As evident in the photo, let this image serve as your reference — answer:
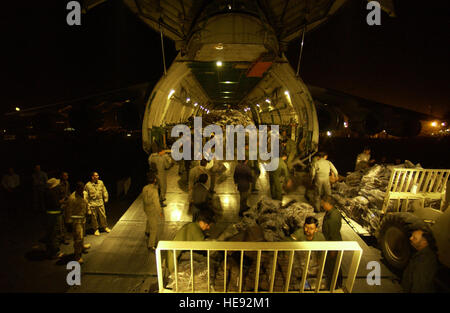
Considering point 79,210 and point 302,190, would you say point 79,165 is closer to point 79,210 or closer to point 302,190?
point 79,210

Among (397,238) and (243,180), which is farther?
(243,180)

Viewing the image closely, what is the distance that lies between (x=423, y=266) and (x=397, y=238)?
1.44 m

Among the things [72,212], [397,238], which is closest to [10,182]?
[72,212]

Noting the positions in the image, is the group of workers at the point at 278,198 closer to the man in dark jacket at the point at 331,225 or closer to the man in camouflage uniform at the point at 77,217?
the man in dark jacket at the point at 331,225

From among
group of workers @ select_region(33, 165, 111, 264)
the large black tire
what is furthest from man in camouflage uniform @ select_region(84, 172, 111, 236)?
the large black tire

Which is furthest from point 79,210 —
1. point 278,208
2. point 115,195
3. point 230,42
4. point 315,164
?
point 230,42

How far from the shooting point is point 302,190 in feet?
25.8

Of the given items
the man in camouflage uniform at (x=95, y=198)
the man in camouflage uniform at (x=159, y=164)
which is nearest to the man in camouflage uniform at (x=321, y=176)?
the man in camouflage uniform at (x=159, y=164)

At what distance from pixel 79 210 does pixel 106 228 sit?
1.50 m

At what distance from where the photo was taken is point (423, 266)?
279 cm

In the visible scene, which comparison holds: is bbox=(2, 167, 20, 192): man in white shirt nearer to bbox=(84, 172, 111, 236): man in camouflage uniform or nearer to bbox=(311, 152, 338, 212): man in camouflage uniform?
bbox=(84, 172, 111, 236): man in camouflage uniform

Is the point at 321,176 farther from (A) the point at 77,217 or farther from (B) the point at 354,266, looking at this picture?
(A) the point at 77,217

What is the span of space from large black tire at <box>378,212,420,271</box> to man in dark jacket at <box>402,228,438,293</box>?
1.05m

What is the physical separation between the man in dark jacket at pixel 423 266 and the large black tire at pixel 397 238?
1.05 metres
